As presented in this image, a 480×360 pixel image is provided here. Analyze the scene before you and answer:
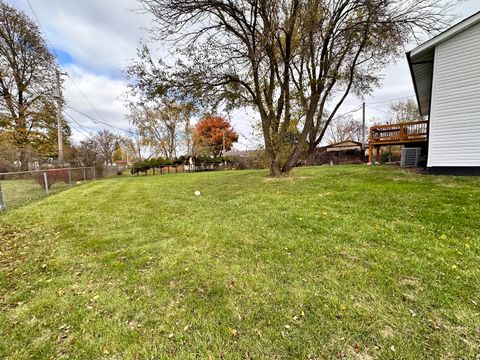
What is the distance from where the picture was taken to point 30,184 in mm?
9844

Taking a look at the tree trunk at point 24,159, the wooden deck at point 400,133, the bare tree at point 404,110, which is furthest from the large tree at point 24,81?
the bare tree at point 404,110

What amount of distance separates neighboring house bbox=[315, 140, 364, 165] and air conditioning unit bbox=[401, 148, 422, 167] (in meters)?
11.3

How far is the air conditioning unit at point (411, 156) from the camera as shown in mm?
10328

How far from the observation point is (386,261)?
263cm

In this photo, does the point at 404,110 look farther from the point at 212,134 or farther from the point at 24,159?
the point at 24,159

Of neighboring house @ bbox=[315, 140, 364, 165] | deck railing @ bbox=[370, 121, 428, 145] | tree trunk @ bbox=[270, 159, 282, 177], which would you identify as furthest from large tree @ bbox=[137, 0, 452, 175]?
neighboring house @ bbox=[315, 140, 364, 165]

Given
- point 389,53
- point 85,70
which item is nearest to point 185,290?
point 389,53

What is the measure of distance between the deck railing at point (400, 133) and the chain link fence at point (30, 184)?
15.2 metres

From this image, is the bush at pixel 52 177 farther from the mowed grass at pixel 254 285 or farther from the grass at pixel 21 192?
the mowed grass at pixel 254 285

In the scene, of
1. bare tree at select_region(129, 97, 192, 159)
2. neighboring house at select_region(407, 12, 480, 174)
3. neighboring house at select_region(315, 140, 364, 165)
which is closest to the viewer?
neighboring house at select_region(407, 12, 480, 174)

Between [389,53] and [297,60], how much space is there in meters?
3.84

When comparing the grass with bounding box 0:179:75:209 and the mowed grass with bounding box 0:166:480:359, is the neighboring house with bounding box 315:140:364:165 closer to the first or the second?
the mowed grass with bounding box 0:166:480:359

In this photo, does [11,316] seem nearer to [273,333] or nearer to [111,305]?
[111,305]

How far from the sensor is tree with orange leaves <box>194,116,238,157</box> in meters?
35.3
